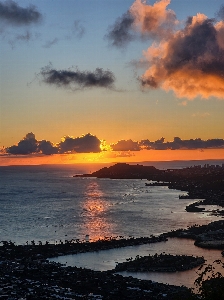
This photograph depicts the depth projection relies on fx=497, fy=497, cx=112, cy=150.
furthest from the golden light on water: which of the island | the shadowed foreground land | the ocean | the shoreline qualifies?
the island

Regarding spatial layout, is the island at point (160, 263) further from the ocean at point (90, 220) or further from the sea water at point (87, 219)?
the sea water at point (87, 219)

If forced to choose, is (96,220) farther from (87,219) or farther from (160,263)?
(160,263)

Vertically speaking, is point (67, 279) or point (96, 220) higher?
point (67, 279)

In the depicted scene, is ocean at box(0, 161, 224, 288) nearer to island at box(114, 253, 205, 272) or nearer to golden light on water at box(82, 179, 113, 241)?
golden light on water at box(82, 179, 113, 241)

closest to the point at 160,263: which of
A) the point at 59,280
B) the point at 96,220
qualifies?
the point at 59,280

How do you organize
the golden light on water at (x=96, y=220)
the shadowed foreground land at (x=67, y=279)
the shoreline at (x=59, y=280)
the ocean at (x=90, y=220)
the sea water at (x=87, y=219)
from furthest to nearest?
1. the golden light on water at (x=96, y=220)
2. the sea water at (x=87, y=219)
3. the ocean at (x=90, y=220)
4. the shoreline at (x=59, y=280)
5. the shadowed foreground land at (x=67, y=279)

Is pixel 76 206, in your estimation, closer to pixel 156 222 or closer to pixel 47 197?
pixel 47 197

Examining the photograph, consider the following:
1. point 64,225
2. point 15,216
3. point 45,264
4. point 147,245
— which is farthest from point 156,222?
point 45,264

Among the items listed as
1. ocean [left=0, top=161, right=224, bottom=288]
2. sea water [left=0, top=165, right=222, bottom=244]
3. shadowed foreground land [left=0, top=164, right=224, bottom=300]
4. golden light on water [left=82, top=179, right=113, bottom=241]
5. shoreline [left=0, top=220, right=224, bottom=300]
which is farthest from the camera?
golden light on water [left=82, top=179, right=113, bottom=241]

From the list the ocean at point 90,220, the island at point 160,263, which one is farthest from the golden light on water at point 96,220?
the island at point 160,263

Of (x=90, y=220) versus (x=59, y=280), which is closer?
(x=59, y=280)

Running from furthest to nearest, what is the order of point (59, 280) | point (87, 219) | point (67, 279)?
point (87, 219)
point (67, 279)
point (59, 280)
